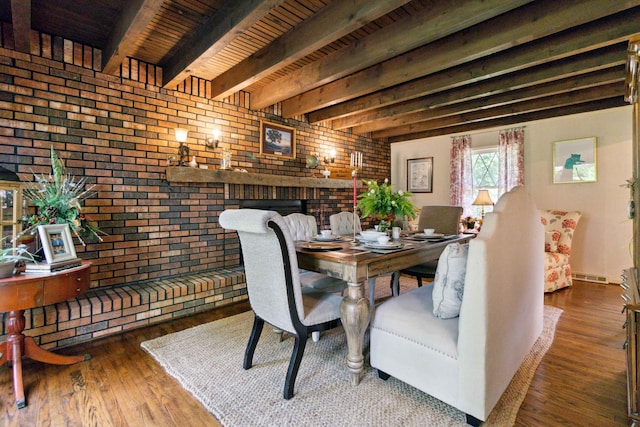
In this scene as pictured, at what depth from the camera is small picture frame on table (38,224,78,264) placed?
5.93ft

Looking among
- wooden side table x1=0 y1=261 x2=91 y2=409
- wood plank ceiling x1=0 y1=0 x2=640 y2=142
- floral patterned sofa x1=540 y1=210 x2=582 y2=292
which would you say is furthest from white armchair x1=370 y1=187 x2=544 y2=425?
floral patterned sofa x1=540 y1=210 x2=582 y2=292

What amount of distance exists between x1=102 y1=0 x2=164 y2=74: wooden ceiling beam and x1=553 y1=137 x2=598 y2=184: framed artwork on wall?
196 inches

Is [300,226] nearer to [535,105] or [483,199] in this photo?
[483,199]

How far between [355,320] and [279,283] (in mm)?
462

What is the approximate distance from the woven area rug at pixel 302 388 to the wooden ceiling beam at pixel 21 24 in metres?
2.30

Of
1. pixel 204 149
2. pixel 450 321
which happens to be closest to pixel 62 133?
pixel 204 149

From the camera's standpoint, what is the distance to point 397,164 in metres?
6.17

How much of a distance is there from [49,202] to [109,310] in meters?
0.97

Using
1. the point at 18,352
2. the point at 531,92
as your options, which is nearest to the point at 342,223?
the point at 18,352

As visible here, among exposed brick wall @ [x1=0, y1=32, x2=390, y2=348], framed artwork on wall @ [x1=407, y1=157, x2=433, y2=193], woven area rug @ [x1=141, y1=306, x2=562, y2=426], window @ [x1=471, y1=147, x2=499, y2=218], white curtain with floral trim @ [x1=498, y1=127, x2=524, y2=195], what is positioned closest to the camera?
woven area rug @ [x1=141, y1=306, x2=562, y2=426]

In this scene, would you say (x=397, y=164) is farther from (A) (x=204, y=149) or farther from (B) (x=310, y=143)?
(A) (x=204, y=149)

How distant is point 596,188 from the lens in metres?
4.04

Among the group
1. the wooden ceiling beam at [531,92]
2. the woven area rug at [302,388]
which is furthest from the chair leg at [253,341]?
the wooden ceiling beam at [531,92]

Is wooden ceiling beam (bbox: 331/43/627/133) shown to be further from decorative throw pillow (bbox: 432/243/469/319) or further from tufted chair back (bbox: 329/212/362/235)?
→ decorative throw pillow (bbox: 432/243/469/319)
